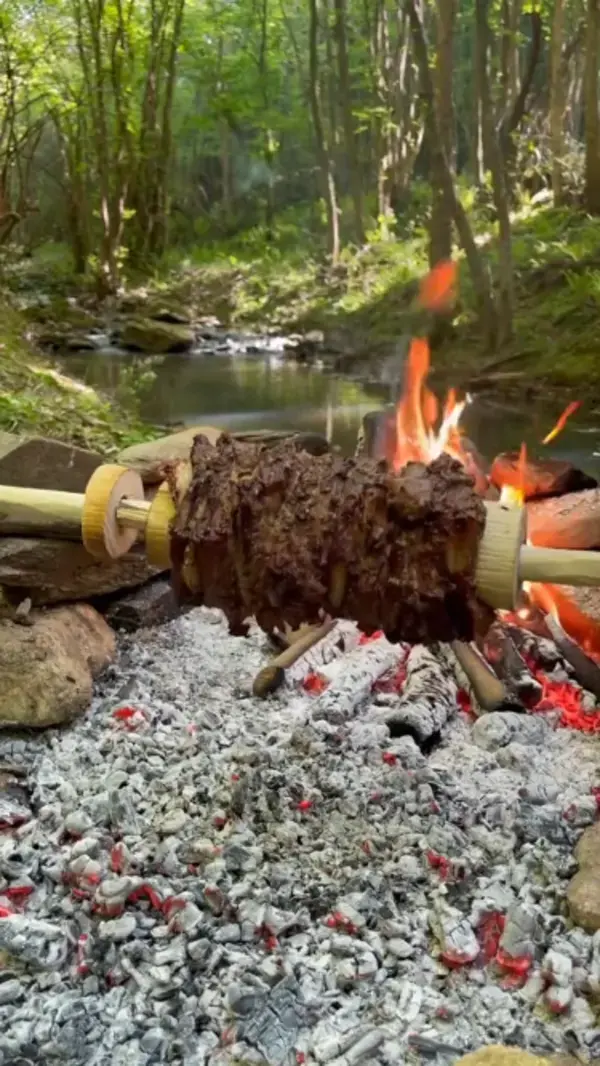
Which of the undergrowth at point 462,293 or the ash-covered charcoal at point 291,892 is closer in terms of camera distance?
the ash-covered charcoal at point 291,892

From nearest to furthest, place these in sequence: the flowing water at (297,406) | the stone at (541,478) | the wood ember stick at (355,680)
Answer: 1. the wood ember stick at (355,680)
2. the stone at (541,478)
3. the flowing water at (297,406)

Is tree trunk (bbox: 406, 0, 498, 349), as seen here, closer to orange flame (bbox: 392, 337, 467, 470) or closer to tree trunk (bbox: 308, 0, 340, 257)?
orange flame (bbox: 392, 337, 467, 470)

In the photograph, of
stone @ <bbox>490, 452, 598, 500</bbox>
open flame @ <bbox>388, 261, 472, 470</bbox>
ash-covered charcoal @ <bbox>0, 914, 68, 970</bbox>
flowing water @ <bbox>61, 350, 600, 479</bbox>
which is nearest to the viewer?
ash-covered charcoal @ <bbox>0, 914, 68, 970</bbox>

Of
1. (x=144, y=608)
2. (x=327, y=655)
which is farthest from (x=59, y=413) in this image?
(x=327, y=655)

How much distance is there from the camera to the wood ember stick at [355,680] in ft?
9.66

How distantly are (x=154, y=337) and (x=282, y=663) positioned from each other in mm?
8820

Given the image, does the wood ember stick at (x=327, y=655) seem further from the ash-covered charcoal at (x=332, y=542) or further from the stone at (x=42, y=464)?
the ash-covered charcoal at (x=332, y=542)

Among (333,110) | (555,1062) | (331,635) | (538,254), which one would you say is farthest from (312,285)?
(555,1062)

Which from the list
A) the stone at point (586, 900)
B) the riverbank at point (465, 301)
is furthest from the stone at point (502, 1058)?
the riverbank at point (465, 301)

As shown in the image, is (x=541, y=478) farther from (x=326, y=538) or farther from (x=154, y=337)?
(x=154, y=337)

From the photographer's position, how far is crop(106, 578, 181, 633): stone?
3.56 meters

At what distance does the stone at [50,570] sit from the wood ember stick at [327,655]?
0.73m

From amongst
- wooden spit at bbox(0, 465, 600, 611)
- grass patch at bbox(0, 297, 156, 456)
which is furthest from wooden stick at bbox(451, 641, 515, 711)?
grass patch at bbox(0, 297, 156, 456)

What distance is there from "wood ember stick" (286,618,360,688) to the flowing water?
2.06 m
